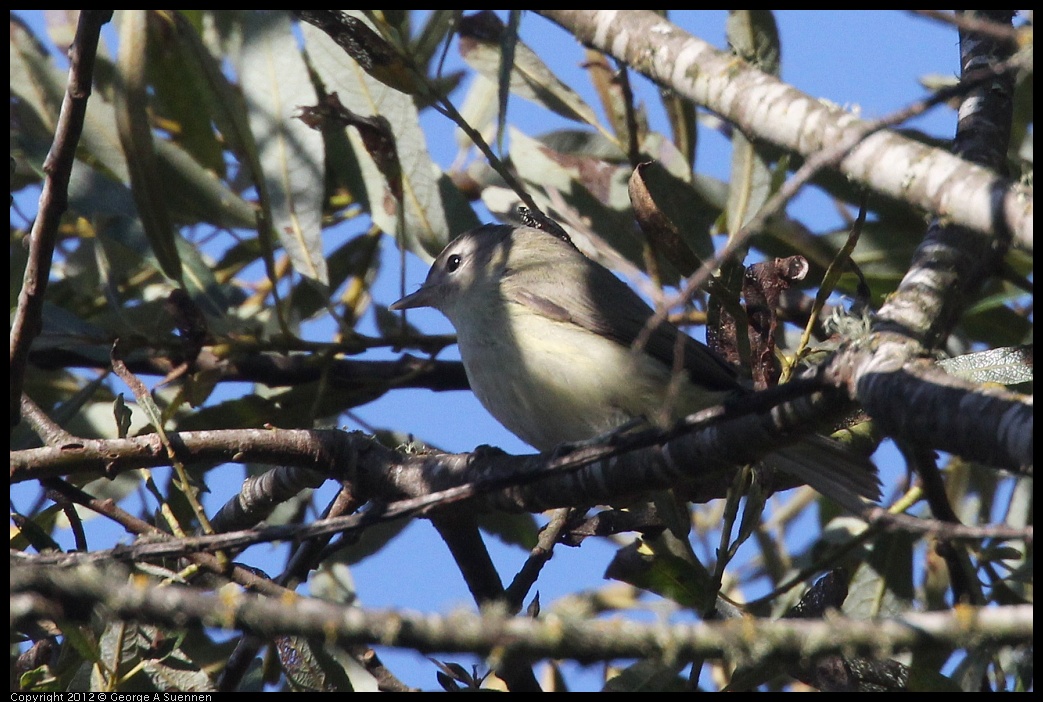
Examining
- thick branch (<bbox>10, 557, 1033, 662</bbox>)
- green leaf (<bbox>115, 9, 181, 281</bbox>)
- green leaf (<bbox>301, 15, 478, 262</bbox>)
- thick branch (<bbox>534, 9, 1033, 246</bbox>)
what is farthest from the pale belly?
thick branch (<bbox>10, 557, 1033, 662</bbox>)

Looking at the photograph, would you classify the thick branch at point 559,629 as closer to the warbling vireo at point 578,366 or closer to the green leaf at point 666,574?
the green leaf at point 666,574

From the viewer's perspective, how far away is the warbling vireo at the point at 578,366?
3646 mm

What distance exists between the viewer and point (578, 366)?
384cm

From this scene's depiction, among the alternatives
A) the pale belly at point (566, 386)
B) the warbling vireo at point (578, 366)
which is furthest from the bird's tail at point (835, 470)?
the pale belly at point (566, 386)

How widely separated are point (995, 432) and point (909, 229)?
3.25 metres

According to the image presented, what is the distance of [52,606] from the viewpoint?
5.51 ft

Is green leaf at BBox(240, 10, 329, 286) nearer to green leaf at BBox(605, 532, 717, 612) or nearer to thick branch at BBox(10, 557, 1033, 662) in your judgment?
green leaf at BBox(605, 532, 717, 612)

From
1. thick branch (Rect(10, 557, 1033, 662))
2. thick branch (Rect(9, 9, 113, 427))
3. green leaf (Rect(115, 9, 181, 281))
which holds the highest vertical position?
green leaf (Rect(115, 9, 181, 281))

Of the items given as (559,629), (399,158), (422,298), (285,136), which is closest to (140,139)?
(285,136)

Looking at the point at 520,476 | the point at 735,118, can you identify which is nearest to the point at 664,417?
the point at 520,476

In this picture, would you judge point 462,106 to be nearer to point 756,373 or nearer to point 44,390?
point 44,390

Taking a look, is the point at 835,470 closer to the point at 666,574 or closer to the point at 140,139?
the point at 666,574

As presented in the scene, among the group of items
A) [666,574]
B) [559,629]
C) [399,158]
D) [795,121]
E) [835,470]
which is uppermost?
[399,158]

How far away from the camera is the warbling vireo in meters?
3.65
